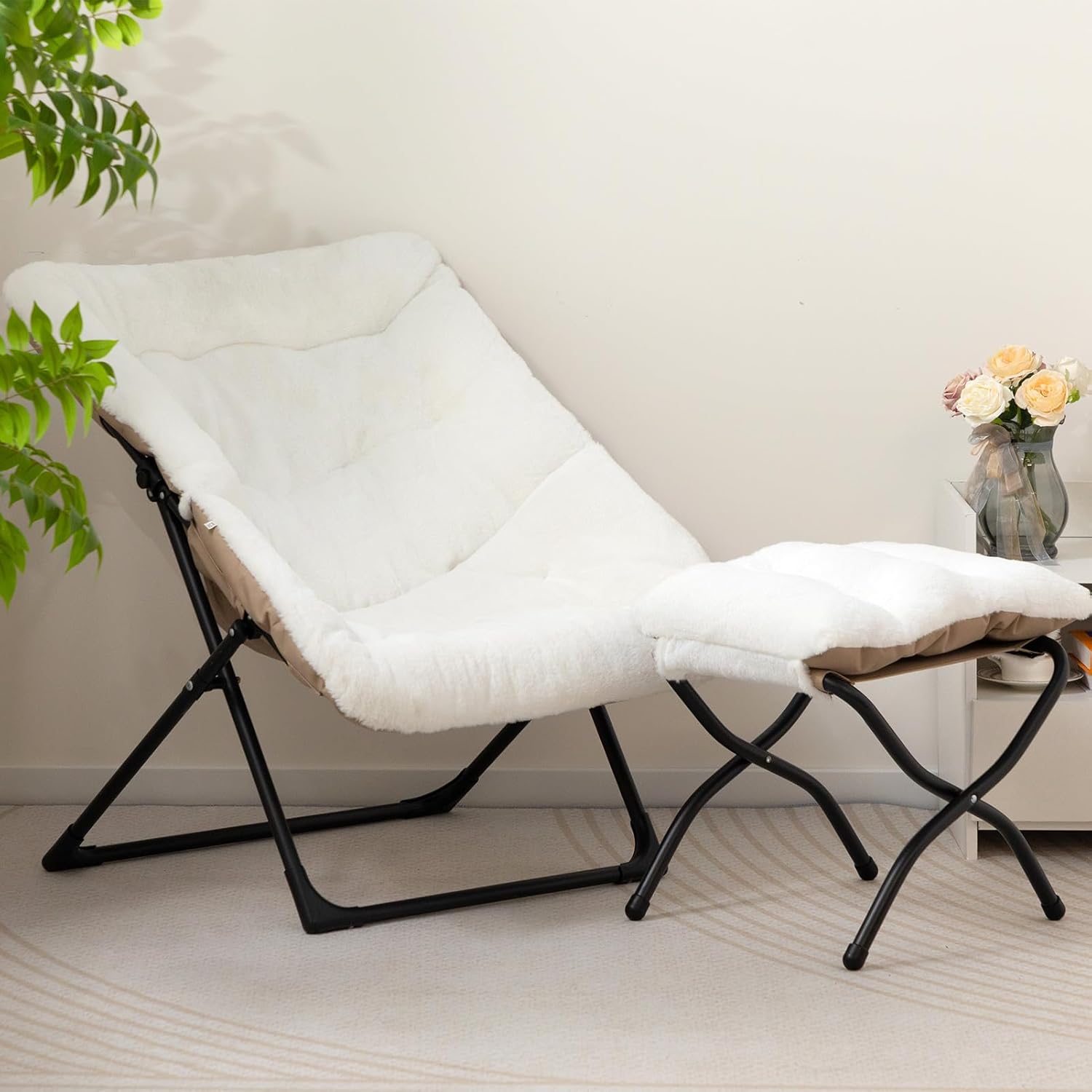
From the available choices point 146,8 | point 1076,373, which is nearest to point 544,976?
point 1076,373

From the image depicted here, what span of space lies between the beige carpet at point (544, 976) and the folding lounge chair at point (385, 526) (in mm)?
83

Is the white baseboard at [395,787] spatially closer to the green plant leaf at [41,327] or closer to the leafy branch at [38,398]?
the leafy branch at [38,398]

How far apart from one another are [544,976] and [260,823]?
0.69 metres

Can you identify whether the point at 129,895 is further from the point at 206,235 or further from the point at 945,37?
the point at 945,37

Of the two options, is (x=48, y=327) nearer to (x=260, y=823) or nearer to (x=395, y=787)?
(x=260, y=823)

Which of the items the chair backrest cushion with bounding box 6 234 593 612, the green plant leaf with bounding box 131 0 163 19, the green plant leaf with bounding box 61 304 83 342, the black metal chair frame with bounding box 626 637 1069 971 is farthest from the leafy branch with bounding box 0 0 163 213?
the black metal chair frame with bounding box 626 637 1069 971

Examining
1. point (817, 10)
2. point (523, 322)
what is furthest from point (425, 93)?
point (817, 10)

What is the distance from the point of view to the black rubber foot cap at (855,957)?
1.63 m

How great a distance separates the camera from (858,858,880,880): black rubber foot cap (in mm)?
1943

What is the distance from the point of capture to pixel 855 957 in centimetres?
163

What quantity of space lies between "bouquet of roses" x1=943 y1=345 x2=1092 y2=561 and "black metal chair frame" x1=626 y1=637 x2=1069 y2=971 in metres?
0.31

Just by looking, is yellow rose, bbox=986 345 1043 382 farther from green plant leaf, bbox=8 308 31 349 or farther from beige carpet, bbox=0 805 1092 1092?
green plant leaf, bbox=8 308 31 349

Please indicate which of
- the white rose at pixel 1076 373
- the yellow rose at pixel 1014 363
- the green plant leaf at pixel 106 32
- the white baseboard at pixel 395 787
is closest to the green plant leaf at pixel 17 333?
the green plant leaf at pixel 106 32

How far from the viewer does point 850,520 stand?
2240mm
